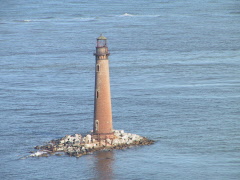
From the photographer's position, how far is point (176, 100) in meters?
67.1

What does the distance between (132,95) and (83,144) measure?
671 inches

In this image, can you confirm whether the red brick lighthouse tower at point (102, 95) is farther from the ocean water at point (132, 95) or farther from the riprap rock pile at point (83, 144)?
the ocean water at point (132, 95)

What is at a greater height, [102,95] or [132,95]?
[132,95]

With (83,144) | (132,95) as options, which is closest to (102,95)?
(83,144)

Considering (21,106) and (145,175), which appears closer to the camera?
(145,175)

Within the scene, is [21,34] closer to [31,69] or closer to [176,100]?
[31,69]

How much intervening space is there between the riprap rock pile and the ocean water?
2.64ft

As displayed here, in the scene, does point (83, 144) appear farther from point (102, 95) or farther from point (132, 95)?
point (132, 95)

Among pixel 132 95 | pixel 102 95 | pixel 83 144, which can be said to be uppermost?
pixel 132 95

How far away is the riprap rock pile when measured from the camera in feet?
173

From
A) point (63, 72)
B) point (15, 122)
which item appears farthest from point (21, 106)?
point (63, 72)

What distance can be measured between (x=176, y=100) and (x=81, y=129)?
10.6m

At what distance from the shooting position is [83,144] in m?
53.4

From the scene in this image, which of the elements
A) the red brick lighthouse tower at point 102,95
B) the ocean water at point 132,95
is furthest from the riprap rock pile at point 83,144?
the ocean water at point 132,95
